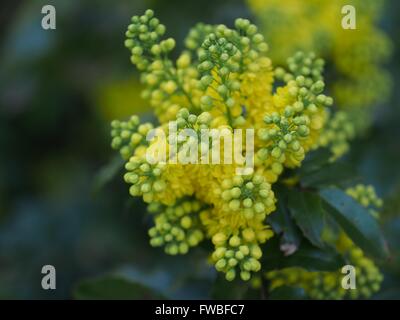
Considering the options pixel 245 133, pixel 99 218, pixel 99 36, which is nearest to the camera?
pixel 245 133

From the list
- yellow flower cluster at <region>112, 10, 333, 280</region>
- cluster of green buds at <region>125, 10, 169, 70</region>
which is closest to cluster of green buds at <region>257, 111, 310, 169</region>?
yellow flower cluster at <region>112, 10, 333, 280</region>

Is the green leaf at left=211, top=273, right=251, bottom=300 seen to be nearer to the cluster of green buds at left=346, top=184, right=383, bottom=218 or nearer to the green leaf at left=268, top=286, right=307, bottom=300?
the green leaf at left=268, top=286, right=307, bottom=300

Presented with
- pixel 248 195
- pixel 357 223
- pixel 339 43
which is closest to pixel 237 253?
pixel 248 195

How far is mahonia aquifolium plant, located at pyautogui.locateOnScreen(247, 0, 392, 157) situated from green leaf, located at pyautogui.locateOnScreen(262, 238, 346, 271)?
1.12 m

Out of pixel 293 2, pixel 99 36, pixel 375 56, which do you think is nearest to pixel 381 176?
pixel 375 56

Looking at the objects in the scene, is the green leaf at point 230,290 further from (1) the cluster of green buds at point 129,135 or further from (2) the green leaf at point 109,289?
(1) the cluster of green buds at point 129,135

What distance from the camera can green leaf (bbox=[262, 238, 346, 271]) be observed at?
191 centimetres

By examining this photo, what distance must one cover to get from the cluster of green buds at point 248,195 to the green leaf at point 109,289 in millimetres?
724

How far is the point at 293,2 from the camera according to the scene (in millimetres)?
3082

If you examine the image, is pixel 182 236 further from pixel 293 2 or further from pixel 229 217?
pixel 293 2

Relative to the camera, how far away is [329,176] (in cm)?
200

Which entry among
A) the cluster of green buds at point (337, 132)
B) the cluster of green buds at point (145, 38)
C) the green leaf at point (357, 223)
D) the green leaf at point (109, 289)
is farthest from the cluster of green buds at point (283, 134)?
the green leaf at point (109, 289)

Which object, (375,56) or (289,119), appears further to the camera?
(375,56)

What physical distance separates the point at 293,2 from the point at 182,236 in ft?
5.38
